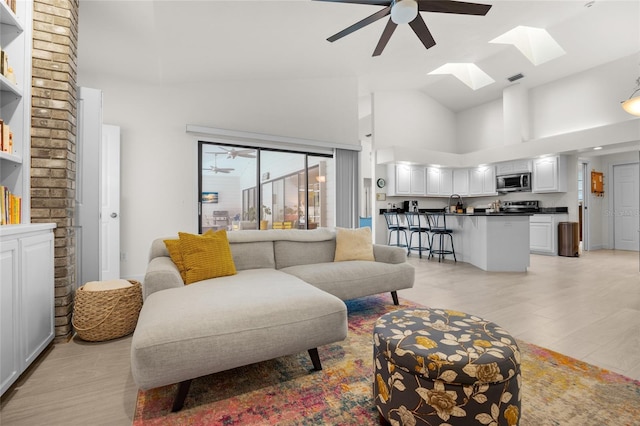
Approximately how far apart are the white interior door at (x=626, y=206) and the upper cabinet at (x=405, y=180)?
179 inches

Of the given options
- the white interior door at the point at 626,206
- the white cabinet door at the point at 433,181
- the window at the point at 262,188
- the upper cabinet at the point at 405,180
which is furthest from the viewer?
the white cabinet door at the point at 433,181

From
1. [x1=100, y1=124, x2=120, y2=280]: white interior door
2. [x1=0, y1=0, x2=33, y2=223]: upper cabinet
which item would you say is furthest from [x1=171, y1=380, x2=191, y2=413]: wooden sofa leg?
[x1=100, y1=124, x2=120, y2=280]: white interior door

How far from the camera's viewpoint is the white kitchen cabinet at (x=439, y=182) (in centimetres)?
798

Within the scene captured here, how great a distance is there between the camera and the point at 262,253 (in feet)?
9.26

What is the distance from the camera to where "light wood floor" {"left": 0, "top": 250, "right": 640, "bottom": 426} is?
1.49m

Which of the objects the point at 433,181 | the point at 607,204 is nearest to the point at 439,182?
the point at 433,181

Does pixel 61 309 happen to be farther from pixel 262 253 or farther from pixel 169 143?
pixel 169 143

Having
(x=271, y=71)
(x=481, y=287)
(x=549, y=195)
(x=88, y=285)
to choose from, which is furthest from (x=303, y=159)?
(x=549, y=195)

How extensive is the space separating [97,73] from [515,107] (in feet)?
27.4

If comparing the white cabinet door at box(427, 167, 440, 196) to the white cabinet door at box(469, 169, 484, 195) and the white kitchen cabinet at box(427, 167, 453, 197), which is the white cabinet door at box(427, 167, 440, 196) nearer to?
the white kitchen cabinet at box(427, 167, 453, 197)

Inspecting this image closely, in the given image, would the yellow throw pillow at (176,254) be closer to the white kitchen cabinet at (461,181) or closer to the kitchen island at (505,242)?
the kitchen island at (505,242)

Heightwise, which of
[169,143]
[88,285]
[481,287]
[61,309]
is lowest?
[481,287]

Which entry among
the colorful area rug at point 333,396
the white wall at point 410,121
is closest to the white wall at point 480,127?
the white wall at point 410,121

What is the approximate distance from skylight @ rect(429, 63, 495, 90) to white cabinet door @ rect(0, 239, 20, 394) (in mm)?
7715
